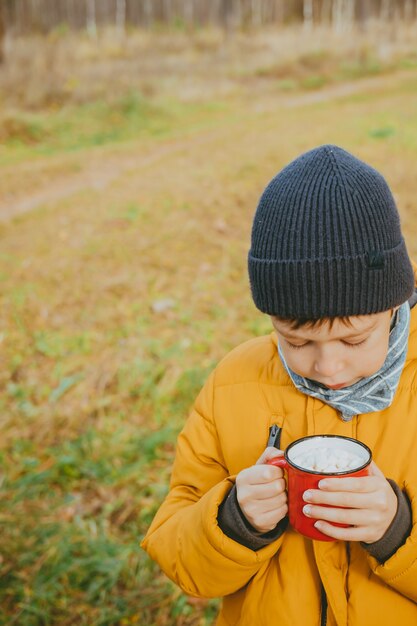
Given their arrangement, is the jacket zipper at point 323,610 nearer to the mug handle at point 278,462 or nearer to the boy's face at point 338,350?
the mug handle at point 278,462

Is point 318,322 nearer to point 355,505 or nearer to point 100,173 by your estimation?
point 355,505

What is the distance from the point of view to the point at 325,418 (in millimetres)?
1429

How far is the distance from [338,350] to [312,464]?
22 cm

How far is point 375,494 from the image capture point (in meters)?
1.19

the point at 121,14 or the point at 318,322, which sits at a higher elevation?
the point at 318,322

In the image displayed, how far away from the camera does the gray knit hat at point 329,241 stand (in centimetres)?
128

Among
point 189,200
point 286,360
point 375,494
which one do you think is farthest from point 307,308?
point 189,200

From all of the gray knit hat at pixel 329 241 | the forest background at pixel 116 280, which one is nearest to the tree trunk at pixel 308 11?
the forest background at pixel 116 280

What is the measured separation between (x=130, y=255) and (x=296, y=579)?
13.0 ft

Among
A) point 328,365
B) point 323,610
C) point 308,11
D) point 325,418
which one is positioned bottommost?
point 323,610

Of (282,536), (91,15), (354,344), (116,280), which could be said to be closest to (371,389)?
(354,344)

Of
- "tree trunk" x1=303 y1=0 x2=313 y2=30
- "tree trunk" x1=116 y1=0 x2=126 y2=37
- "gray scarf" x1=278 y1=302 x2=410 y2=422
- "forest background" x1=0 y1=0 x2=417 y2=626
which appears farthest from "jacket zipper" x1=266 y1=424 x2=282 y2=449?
"tree trunk" x1=303 y1=0 x2=313 y2=30

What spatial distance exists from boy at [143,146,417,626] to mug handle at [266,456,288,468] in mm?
12

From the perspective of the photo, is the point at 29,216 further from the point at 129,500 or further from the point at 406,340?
the point at 406,340
